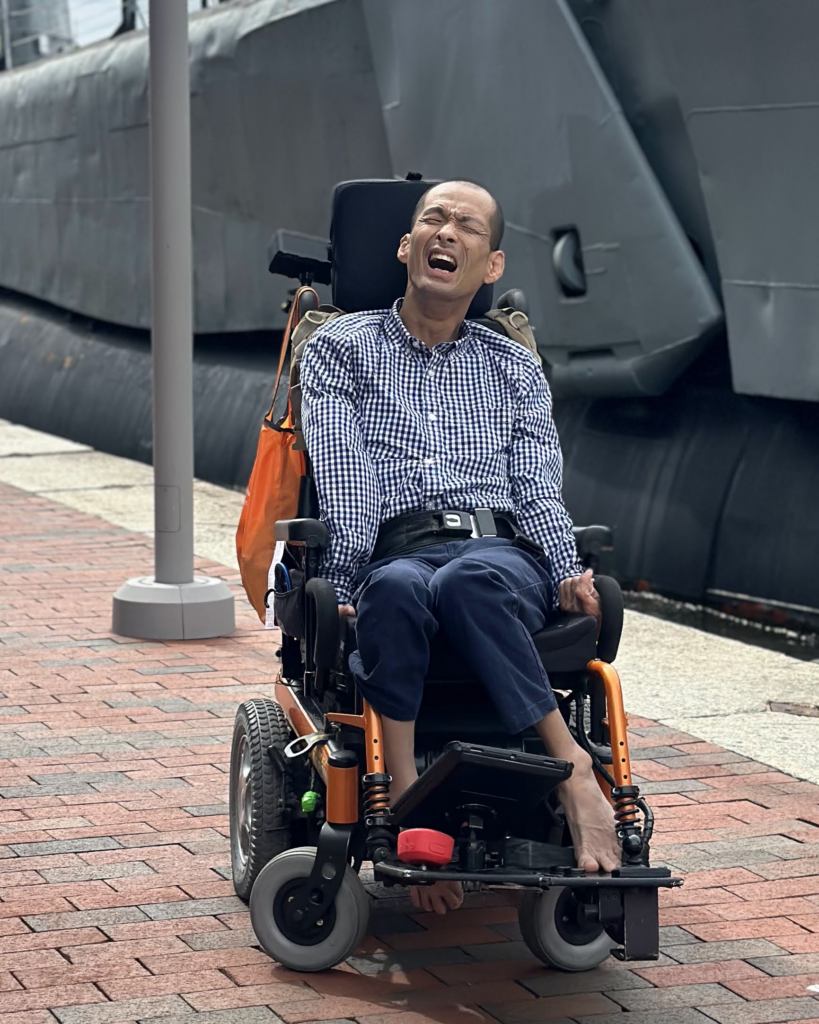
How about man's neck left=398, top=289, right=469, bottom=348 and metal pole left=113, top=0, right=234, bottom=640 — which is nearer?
man's neck left=398, top=289, right=469, bottom=348

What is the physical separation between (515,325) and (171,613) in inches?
109

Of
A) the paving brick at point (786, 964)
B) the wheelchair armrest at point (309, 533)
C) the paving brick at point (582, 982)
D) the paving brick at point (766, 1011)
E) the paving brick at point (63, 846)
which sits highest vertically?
the wheelchair armrest at point (309, 533)

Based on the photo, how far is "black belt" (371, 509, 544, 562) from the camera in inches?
153

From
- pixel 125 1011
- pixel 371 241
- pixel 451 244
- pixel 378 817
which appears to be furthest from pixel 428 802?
pixel 371 241

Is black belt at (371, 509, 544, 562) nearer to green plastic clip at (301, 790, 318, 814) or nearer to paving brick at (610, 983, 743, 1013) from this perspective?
green plastic clip at (301, 790, 318, 814)

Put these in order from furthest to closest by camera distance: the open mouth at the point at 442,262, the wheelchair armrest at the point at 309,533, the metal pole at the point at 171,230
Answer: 1. the metal pole at the point at 171,230
2. the open mouth at the point at 442,262
3. the wheelchair armrest at the point at 309,533

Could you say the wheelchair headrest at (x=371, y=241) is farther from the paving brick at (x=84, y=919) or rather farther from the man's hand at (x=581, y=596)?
the paving brick at (x=84, y=919)

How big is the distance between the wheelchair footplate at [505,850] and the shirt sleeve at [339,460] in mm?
550

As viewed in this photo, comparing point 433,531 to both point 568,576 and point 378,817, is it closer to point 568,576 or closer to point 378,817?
point 568,576

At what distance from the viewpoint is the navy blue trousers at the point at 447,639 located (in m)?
3.41

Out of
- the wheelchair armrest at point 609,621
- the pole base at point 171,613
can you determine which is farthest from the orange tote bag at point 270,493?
the pole base at point 171,613

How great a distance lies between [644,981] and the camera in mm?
3545

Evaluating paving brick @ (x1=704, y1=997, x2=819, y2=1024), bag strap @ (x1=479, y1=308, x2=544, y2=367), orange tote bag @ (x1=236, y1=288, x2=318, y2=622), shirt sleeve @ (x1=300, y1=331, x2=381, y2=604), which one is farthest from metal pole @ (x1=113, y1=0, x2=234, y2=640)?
paving brick @ (x1=704, y1=997, x2=819, y2=1024)

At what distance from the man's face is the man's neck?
4 cm
